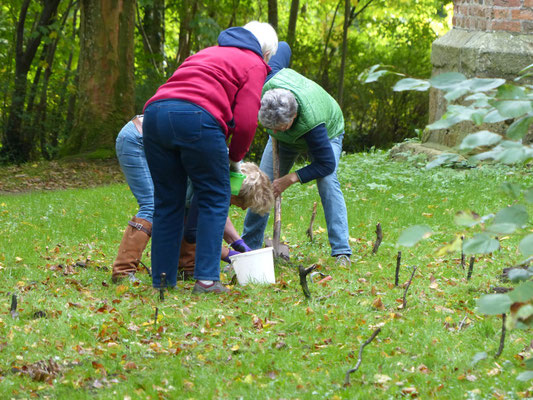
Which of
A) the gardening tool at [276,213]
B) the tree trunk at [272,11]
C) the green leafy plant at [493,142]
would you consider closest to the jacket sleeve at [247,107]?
the gardening tool at [276,213]

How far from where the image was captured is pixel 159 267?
4.52 meters

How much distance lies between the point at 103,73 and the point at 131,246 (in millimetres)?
8790

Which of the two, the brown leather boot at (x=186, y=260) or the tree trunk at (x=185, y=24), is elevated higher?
the tree trunk at (x=185, y=24)

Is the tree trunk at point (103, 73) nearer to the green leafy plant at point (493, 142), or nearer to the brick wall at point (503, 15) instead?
the brick wall at point (503, 15)

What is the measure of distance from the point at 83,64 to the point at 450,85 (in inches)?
484

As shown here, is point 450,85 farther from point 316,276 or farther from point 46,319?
point 316,276

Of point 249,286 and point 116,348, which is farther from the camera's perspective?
point 249,286

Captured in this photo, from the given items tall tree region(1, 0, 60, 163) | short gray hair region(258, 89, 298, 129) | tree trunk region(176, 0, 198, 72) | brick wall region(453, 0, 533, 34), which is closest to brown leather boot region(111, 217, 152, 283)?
short gray hair region(258, 89, 298, 129)

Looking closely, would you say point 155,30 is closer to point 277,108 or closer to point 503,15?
point 503,15

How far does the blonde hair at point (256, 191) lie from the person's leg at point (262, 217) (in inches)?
29.4

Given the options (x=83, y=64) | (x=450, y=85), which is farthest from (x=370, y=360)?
(x=83, y=64)

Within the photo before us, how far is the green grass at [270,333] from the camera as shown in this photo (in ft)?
10.3

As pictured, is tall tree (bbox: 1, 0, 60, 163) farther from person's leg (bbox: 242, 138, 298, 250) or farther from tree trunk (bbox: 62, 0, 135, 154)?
person's leg (bbox: 242, 138, 298, 250)

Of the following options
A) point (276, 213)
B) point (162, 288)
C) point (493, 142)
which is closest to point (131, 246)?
point (162, 288)
